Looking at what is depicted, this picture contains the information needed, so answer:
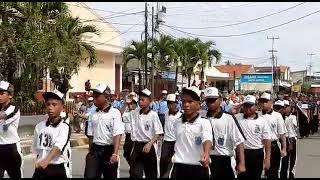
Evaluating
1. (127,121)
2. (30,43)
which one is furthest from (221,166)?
(30,43)

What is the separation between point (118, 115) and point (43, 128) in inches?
77.1

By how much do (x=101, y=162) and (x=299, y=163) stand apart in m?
7.74

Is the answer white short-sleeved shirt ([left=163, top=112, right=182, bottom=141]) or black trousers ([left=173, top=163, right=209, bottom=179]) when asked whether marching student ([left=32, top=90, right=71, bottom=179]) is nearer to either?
black trousers ([left=173, top=163, right=209, bottom=179])

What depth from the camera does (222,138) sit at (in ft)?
22.0

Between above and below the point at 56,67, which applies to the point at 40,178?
below

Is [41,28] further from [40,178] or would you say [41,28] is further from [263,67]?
[263,67]

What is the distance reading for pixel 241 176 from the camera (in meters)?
7.04

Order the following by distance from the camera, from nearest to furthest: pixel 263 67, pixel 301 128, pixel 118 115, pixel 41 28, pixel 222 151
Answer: pixel 222 151 < pixel 118 115 < pixel 41 28 < pixel 301 128 < pixel 263 67

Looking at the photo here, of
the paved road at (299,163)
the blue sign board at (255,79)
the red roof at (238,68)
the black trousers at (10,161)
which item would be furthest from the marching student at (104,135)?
the red roof at (238,68)

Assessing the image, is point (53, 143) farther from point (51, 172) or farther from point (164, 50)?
point (164, 50)

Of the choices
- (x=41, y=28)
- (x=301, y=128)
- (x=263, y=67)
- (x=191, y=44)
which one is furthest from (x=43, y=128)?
(x=263, y=67)

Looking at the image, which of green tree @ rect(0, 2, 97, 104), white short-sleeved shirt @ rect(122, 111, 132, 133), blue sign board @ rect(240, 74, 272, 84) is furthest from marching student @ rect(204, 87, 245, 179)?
blue sign board @ rect(240, 74, 272, 84)

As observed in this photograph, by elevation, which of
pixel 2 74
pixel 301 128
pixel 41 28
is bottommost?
pixel 301 128

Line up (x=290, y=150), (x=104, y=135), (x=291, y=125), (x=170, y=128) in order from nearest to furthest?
(x=104, y=135), (x=290, y=150), (x=170, y=128), (x=291, y=125)
